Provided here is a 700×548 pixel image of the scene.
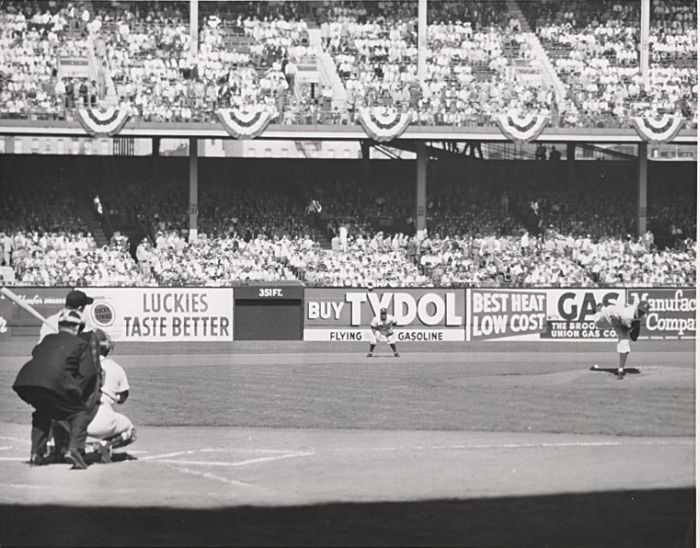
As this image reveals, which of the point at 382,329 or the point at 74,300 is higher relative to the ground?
the point at 74,300

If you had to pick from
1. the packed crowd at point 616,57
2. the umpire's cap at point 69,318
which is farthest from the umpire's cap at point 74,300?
the packed crowd at point 616,57

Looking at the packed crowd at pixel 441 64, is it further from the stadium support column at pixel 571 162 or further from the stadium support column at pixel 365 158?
the stadium support column at pixel 571 162

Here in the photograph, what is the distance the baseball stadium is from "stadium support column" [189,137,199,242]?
0.10 metres

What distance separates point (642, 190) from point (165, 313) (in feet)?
38.8

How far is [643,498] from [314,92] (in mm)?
18713

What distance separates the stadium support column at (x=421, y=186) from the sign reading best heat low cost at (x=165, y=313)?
18.6ft

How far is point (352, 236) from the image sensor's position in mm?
26453

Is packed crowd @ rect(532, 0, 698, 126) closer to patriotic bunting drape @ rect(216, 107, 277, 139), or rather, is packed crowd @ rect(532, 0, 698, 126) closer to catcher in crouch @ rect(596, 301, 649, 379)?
patriotic bunting drape @ rect(216, 107, 277, 139)

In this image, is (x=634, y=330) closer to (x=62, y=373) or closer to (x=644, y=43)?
(x=62, y=373)

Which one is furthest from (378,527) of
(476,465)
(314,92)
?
(314,92)

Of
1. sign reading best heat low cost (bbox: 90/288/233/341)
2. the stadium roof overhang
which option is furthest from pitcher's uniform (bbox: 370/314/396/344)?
the stadium roof overhang

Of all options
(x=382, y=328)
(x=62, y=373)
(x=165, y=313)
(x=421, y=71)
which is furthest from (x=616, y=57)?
(x=62, y=373)

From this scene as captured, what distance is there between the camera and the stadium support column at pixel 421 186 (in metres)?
27.3

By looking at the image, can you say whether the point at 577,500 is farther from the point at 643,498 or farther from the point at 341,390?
the point at 341,390
